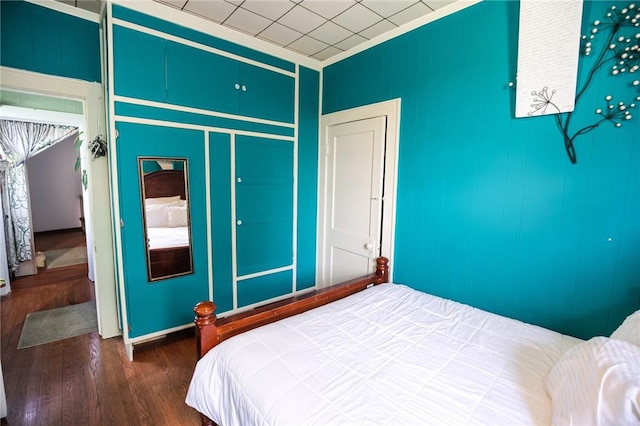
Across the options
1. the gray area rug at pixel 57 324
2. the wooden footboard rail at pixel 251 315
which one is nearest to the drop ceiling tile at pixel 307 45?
the wooden footboard rail at pixel 251 315

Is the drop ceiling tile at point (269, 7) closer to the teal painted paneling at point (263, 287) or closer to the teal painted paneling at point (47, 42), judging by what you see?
the teal painted paneling at point (47, 42)

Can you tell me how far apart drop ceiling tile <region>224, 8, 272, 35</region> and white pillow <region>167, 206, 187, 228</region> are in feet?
5.06

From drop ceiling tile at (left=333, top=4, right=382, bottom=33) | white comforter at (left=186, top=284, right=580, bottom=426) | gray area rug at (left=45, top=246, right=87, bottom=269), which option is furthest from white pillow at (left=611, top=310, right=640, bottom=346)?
gray area rug at (left=45, top=246, right=87, bottom=269)

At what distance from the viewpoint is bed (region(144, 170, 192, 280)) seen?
223 cm

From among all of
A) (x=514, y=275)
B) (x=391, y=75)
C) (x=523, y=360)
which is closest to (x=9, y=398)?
(x=523, y=360)

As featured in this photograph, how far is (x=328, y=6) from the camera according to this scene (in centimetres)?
203

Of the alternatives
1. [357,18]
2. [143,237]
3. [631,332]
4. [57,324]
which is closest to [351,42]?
[357,18]

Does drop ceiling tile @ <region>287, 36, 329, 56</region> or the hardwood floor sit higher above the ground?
drop ceiling tile @ <region>287, 36, 329, 56</region>

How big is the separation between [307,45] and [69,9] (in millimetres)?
1804

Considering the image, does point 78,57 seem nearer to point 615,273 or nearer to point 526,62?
point 526,62

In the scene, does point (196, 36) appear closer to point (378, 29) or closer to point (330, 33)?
point (330, 33)

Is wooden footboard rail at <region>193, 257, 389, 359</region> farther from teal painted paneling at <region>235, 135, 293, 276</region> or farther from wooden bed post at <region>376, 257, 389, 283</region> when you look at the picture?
teal painted paneling at <region>235, 135, 293, 276</region>

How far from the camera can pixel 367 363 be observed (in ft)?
4.02

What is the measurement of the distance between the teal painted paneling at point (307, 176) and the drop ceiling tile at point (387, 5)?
1.04m
